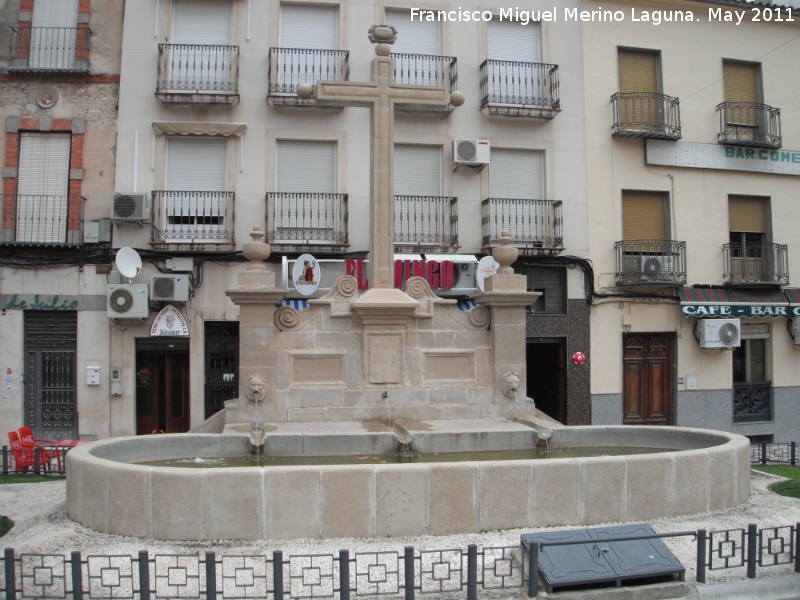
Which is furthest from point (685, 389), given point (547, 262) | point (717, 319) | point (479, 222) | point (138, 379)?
point (138, 379)

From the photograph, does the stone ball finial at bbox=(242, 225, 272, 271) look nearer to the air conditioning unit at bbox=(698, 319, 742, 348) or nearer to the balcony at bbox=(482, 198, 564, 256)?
the balcony at bbox=(482, 198, 564, 256)

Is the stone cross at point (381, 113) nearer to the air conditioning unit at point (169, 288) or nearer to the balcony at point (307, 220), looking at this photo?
the balcony at point (307, 220)

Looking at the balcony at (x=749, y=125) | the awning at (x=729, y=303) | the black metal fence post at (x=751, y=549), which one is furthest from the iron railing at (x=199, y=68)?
the black metal fence post at (x=751, y=549)

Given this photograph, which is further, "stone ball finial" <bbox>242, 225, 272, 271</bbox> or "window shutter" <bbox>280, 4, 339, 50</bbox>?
"window shutter" <bbox>280, 4, 339, 50</bbox>

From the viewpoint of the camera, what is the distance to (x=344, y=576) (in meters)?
5.26

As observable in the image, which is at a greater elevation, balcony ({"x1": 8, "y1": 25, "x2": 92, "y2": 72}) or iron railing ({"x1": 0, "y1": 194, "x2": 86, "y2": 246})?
balcony ({"x1": 8, "y1": 25, "x2": 92, "y2": 72})

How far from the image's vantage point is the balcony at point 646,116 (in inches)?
652

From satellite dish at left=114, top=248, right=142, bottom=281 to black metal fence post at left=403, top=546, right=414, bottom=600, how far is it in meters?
10.7

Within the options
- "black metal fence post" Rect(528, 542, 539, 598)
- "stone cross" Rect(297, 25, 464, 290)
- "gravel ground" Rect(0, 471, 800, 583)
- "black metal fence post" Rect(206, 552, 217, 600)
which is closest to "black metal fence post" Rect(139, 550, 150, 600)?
"black metal fence post" Rect(206, 552, 217, 600)

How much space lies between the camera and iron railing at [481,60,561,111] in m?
16.4

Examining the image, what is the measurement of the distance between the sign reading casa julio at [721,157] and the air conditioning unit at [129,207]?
37.3 ft

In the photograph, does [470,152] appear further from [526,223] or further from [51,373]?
[51,373]

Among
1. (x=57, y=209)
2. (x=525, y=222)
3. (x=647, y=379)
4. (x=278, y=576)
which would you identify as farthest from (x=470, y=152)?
(x=278, y=576)

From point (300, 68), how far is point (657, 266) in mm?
9225
